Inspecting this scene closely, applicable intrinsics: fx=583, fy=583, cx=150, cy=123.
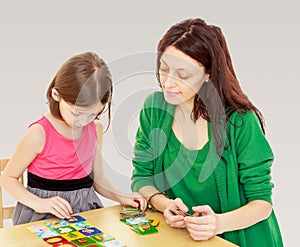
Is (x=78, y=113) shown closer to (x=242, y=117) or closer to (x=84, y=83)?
(x=84, y=83)

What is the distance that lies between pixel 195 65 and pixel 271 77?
3.35 feet

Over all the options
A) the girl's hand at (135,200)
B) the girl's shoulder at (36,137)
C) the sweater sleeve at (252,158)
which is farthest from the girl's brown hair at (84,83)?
the sweater sleeve at (252,158)

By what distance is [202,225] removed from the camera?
1407mm

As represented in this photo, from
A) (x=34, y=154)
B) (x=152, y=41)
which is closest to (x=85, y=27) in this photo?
(x=152, y=41)

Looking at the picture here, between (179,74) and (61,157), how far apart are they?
436mm

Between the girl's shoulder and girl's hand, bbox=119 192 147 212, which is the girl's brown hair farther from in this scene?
girl's hand, bbox=119 192 147 212

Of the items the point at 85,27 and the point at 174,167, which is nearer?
the point at 174,167

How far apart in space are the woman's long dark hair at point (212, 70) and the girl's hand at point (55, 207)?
1.37 ft

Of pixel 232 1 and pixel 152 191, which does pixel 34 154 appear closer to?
pixel 152 191

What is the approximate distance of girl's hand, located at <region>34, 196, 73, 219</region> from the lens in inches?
59.7

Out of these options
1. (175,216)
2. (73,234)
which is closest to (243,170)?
(175,216)

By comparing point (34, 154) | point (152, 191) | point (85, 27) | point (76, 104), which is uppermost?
point (85, 27)

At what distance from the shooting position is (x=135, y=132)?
1.71 meters

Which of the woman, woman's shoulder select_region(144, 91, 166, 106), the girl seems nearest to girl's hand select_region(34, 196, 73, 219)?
the girl
